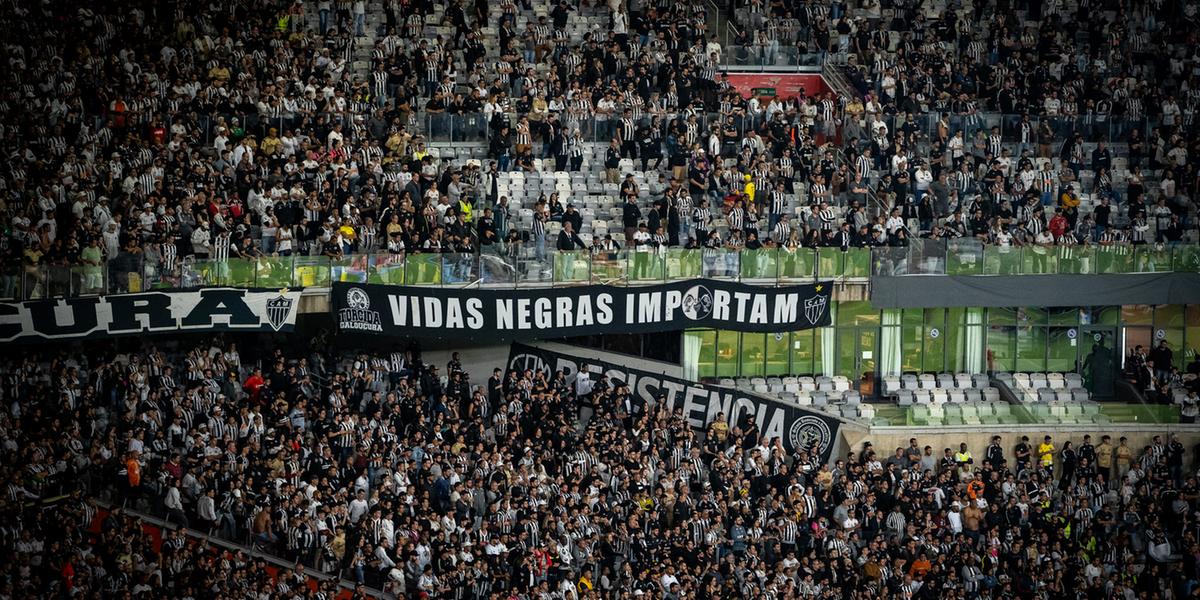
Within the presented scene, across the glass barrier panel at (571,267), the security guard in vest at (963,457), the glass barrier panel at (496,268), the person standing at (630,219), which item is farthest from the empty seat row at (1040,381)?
the glass barrier panel at (496,268)

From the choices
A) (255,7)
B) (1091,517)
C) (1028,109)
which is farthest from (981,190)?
(255,7)

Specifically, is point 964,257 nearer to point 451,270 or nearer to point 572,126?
point 572,126

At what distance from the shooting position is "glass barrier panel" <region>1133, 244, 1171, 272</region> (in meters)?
41.0

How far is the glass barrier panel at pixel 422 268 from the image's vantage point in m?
37.0

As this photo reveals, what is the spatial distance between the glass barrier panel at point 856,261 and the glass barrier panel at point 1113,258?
4.97 metres

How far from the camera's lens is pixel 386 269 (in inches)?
1451

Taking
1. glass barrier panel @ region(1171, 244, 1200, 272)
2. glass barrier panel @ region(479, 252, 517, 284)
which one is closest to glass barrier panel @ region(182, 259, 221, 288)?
glass barrier panel @ region(479, 252, 517, 284)

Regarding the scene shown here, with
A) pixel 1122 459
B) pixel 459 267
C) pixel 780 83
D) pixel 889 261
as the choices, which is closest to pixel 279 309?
pixel 459 267

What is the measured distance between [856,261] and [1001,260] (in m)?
3.09

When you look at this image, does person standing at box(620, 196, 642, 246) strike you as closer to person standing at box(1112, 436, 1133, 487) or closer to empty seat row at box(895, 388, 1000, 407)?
empty seat row at box(895, 388, 1000, 407)

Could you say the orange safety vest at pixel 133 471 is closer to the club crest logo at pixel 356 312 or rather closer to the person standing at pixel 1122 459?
the club crest logo at pixel 356 312

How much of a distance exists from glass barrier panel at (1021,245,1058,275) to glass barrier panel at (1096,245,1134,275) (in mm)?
957

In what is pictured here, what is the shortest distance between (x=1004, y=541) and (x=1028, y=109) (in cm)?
1309

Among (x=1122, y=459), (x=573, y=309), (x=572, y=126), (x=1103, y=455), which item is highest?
(x=572, y=126)
